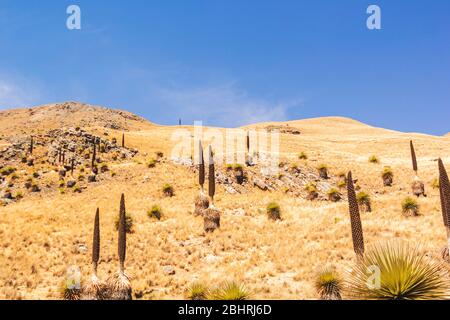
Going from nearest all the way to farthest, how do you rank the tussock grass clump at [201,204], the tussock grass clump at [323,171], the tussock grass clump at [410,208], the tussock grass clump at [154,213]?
the tussock grass clump at [410,208] < the tussock grass clump at [201,204] < the tussock grass clump at [154,213] < the tussock grass clump at [323,171]

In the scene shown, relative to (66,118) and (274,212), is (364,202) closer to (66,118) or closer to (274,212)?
(274,212)

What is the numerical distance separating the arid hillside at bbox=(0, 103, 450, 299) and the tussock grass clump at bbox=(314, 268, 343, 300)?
807mm

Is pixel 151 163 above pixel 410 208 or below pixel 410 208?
above

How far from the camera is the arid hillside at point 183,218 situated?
2153cm

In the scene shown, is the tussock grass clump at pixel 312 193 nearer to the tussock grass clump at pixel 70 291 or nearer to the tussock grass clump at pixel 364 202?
the tussock grass clump at pixel 364 202

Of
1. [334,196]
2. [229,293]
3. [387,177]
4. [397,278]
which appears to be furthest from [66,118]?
[397,278]

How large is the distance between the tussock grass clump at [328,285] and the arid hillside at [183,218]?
2.65 feet

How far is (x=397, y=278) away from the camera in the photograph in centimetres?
779

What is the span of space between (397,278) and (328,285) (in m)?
9.26

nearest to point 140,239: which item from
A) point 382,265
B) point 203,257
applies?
point 203,257

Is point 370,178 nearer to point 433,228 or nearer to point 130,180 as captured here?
point 433,228

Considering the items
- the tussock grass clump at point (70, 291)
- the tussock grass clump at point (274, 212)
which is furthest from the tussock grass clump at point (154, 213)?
the tussock grass clump at point (70, 291)

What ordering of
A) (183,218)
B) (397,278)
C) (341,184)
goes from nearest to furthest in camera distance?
(397,278)
(183,218)
(341,184)

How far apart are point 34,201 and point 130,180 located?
11.3m
